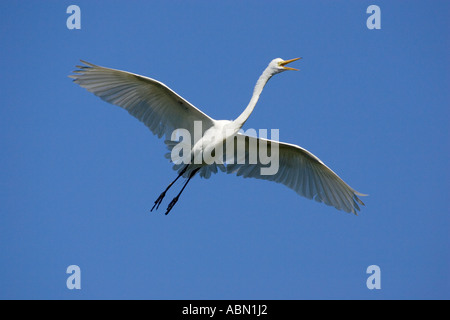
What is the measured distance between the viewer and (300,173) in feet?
37.6

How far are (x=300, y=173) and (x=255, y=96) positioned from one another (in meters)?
2.10

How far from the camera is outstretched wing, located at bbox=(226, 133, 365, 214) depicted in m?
10.9

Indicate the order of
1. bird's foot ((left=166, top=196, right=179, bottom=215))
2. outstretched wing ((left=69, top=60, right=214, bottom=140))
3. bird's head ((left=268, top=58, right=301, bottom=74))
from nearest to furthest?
outstretched wing ((left=69, top=60, right=214, bottom=140)) → bird's head ((left=268, top=58, right=301, bottom=74)) → bird's foot ((left=166, top=196, right=179, bottom=215))

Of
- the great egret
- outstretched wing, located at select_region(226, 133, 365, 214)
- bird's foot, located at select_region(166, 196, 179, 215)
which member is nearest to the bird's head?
the great egret

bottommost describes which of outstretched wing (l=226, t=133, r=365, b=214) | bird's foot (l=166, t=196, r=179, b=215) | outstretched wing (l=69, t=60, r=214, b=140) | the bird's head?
bird's foot (l=166, t=196, r=179, b=215)

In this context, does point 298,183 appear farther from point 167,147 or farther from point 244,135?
point 167,147

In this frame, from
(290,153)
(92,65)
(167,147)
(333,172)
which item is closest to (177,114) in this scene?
(167,147)

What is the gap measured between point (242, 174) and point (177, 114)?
2059 mm

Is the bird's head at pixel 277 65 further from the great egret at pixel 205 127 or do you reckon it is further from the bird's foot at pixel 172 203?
the bird's foot at pixel 172 203

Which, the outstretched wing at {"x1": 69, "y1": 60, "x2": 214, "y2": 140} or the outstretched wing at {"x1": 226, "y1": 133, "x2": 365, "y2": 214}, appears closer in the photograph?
the outstretched wing at {"x1": 69, "y1": 60, "x2": 214, "y2": 140}

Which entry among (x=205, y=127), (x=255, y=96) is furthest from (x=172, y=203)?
(x=255, y=96)

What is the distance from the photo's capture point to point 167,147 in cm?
→ 1059

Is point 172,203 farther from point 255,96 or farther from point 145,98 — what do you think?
point 255,96

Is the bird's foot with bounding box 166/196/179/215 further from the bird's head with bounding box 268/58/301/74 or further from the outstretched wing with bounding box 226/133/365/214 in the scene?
the bird's head with bounding box 268/58/301/74
